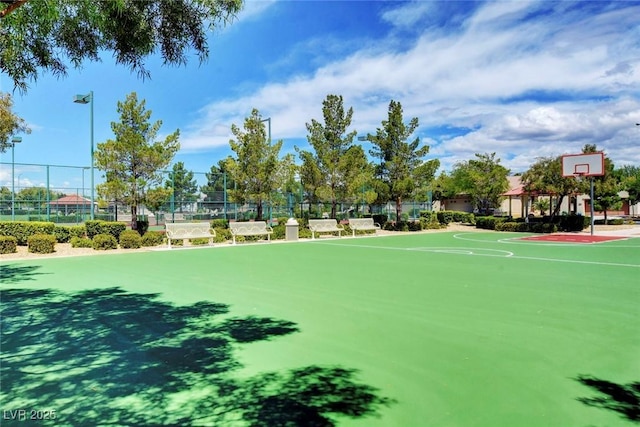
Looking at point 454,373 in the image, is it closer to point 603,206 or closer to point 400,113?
point 400,113

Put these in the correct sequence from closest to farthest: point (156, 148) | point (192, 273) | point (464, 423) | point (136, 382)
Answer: point (464, 423), point (136, 382), point (192, 273), point (156, 148)

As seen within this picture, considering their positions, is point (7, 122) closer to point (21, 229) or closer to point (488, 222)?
point (21, 229)

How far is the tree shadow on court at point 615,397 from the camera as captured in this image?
11.4 feet

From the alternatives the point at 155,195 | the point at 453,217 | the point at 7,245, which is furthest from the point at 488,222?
the point at 7,245

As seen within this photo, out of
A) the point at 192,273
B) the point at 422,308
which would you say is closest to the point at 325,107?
the point at 192,273

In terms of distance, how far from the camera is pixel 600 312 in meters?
6.45

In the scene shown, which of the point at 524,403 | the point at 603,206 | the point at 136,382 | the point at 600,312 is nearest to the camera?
the point at 524,403

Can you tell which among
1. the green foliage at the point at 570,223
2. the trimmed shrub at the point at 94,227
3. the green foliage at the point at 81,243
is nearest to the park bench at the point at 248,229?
the trimmed shrub at the point at 94,227

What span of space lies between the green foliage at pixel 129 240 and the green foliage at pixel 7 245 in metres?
3.24

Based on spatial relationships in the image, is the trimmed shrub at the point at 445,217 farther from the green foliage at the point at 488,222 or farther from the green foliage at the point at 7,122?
the green foliage at the point at 7,122

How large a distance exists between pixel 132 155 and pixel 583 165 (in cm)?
2406

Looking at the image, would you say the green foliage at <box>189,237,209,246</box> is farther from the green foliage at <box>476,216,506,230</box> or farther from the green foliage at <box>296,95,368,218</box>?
the green foliage at <box>476,216,506,230</box>

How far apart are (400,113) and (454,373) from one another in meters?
24.9

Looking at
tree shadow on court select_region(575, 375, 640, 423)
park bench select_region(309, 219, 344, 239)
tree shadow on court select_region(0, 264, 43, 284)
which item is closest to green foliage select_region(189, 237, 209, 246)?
park bench select_region(309, 219, 344, 239)
